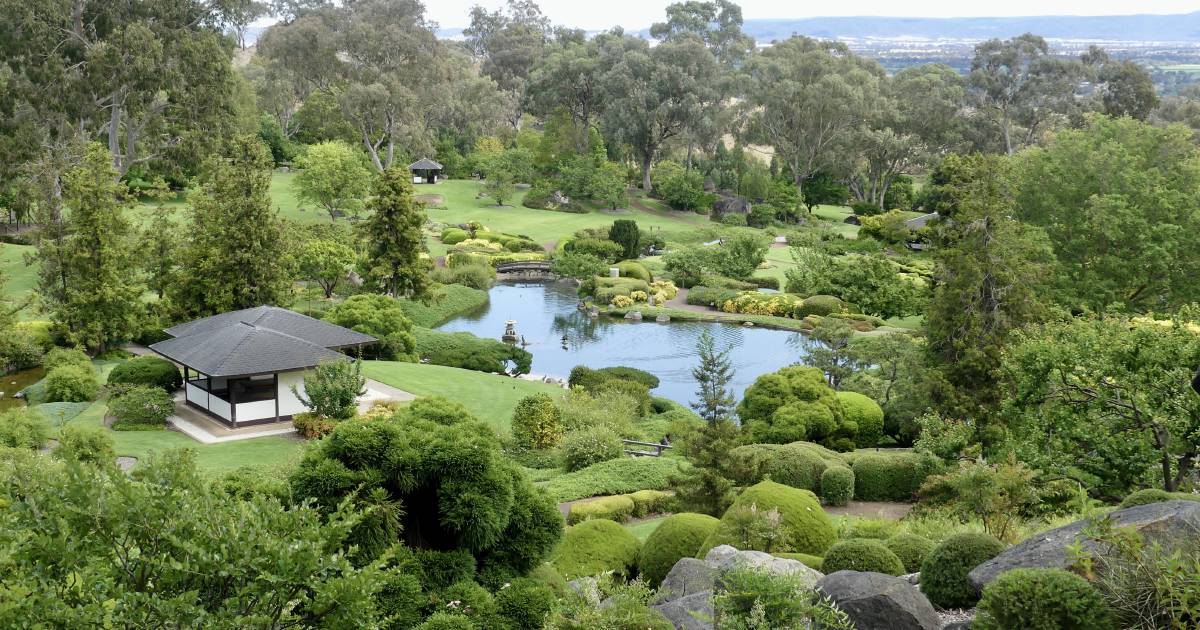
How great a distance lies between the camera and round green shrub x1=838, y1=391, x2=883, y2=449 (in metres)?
25.3

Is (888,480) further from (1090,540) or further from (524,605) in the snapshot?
(524,605)

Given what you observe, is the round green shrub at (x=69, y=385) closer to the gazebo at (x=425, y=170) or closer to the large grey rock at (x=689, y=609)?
the large grey rock at (x=689, y=609)

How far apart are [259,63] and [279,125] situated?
25.9 meters

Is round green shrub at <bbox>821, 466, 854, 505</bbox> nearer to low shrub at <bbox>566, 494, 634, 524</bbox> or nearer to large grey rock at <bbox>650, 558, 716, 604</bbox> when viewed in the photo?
low shrub at <bbox>566, 494, 634, 524</bbox>

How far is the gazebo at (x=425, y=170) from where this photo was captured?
68.9 metres

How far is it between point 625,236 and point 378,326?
23.2m

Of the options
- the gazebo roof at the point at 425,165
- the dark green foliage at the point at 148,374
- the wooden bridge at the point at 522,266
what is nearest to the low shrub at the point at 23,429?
the dark green foliage at the point at 148,374

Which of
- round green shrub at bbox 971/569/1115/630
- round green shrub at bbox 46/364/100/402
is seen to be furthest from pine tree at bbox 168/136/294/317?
round green shrub at bbox 971/569/1115/630

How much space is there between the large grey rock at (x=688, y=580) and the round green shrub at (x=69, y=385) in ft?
60.4

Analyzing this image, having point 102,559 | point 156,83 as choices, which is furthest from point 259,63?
point 102,559

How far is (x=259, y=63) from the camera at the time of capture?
95.3 metres

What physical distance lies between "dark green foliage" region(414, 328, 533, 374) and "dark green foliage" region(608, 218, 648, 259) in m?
19.7

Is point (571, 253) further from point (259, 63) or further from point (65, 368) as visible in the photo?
point (259, 63)

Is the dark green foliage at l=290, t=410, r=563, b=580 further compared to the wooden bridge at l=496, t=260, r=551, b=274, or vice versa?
the wooden bridge at l=496, t=260, r=551, b=274
